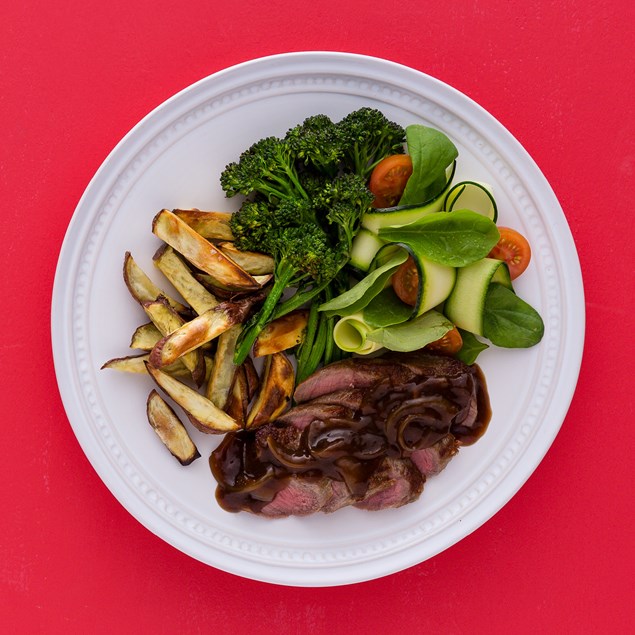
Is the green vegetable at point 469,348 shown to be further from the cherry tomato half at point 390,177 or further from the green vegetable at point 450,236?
the cherry tomato half at point 390,177

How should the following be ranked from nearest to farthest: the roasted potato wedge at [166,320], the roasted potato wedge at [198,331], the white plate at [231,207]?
1. the roasted potato wedge at [198,331]
2. the roasted potato wedge at [166,320]
3. the white plate at [231,207]

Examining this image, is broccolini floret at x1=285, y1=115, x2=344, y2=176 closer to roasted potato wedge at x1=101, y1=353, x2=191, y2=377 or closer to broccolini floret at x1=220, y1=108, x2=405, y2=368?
broccolini floret at x1=220, y1=108, x2=405, y2=368

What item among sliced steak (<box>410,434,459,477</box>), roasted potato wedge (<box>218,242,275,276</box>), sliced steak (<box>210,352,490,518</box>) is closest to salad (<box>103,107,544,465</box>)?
roasted potato wedge (<box>218,242,275,276</box>)

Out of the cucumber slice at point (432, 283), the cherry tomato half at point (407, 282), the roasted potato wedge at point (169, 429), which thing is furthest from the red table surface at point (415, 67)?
the cherry tomato half at point (407, 282)

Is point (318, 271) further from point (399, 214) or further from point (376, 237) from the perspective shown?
point (399, 214)

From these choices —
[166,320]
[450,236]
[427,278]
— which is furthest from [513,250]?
[166,320]
